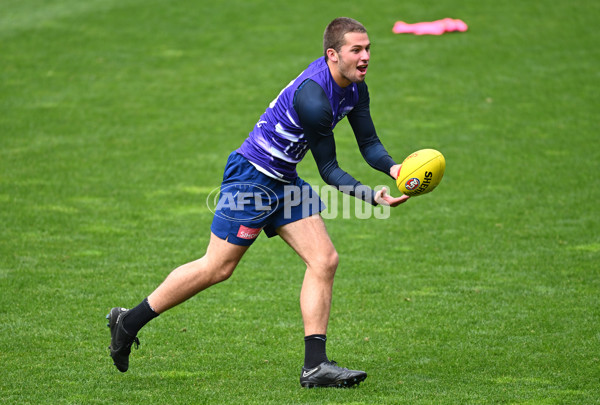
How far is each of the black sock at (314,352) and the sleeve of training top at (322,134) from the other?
0.94m

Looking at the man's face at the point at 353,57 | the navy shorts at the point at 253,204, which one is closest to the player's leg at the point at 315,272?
the navy shorts at the point at 253,204

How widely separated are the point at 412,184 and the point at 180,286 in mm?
1584

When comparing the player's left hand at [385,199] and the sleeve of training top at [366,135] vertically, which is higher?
the sleeve of training top at [366,135]

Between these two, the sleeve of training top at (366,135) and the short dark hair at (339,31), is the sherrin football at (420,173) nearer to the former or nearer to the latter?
the sleeve of training top at (366,135)

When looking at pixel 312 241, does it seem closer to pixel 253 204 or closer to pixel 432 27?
pixel 253 204

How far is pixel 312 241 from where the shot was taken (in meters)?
5.14

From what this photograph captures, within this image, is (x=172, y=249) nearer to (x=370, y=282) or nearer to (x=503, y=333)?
(x=370, y=282)

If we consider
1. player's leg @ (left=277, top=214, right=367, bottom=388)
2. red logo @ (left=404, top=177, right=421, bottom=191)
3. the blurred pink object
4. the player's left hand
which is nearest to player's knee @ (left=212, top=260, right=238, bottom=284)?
player's leg @ (left=277, top=214, right=367, bottom=388)

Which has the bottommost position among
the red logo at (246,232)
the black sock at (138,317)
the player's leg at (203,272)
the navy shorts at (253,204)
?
the black sock at (138,317)

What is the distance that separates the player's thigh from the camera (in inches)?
202

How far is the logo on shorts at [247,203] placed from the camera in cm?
511

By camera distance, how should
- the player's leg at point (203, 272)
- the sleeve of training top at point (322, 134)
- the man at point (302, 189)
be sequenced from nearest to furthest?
1. the sleeve of training top at point (322, 134)
2. the man at point (302, 189)
3. the player's leg at point (203, 272)

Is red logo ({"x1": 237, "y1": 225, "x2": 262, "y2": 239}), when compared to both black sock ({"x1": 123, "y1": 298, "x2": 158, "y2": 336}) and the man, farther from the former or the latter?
black sock ({"x1": 123, "y1": 298, "x2": 158, "y2": 336})

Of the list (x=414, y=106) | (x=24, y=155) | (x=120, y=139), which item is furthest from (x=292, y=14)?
(x=24, y=155)
